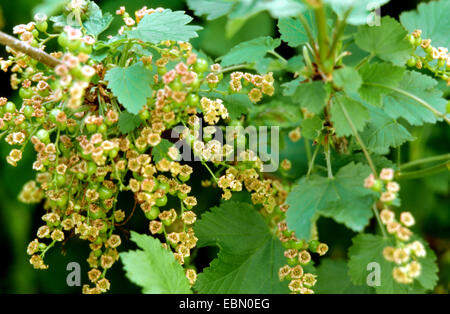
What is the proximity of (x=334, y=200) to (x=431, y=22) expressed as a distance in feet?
2.29

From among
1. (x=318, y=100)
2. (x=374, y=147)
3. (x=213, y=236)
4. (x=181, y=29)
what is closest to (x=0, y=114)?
(x=181, y=29)

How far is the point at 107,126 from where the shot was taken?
3.36 feet

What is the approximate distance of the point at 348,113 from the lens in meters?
0.93

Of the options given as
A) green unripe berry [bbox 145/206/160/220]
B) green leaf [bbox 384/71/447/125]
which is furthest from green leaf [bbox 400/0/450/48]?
green unripe berry [bbox 145/206/160/220]

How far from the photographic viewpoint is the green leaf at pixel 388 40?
0.96 m

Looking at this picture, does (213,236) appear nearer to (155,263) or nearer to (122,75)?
(155,263)

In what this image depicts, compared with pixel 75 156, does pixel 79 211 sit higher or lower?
lower

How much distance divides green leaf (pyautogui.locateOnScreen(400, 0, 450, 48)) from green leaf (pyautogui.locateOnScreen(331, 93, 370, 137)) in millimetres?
477

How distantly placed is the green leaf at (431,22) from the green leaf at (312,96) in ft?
1.73

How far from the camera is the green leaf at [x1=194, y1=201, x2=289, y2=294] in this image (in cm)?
113

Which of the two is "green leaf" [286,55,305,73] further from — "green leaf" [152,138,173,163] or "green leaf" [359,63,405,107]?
"green leaf" [152,138,173,163]
